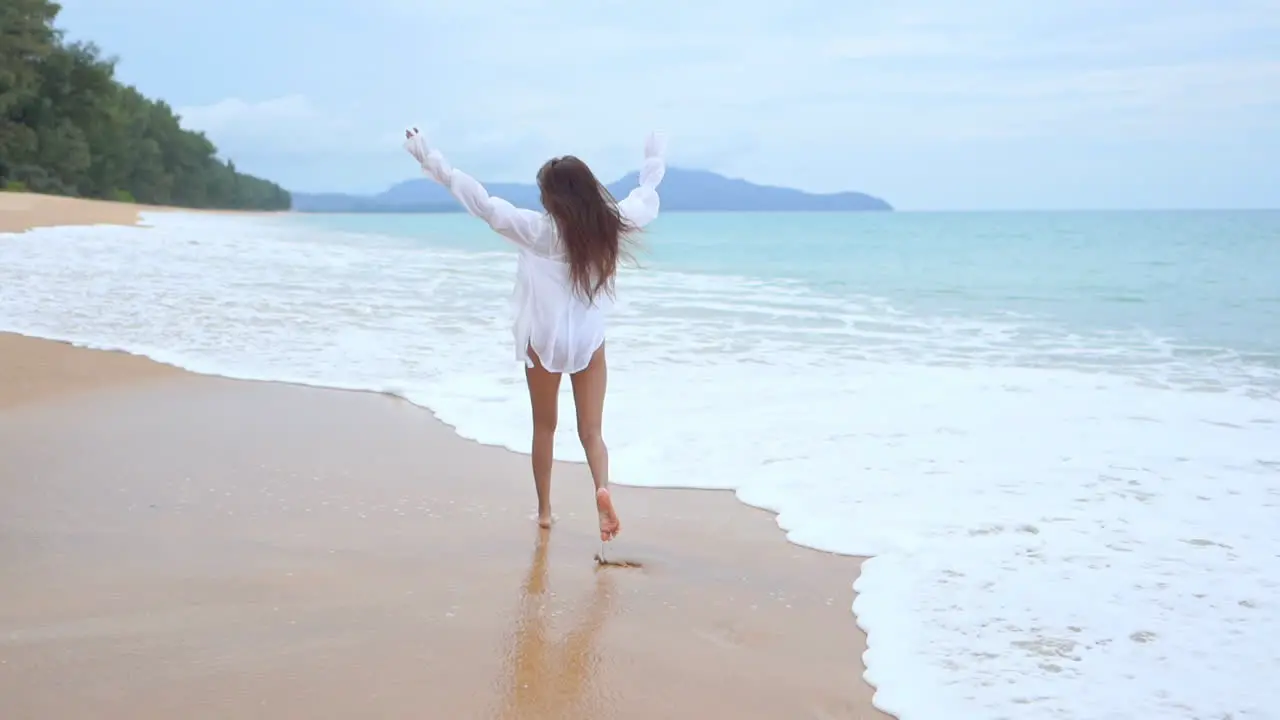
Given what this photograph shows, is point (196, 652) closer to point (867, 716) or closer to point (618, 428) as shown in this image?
point (867, 716)

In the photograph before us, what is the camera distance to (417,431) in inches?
275

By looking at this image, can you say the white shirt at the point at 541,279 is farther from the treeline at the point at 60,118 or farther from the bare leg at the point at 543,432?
the treeline at the point at 60,118

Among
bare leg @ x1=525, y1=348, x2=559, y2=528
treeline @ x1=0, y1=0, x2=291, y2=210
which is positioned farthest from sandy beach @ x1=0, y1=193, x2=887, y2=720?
treeline @ x1=0, y1=0, x2=291, y2=210

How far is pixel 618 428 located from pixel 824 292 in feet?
42.0

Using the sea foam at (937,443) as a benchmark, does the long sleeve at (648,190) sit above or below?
above

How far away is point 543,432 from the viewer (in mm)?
5180

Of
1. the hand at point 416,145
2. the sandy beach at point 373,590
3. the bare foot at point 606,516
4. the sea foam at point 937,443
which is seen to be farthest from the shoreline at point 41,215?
the bare foot at point 606,516

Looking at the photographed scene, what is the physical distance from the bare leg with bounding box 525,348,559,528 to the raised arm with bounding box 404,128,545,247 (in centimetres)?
65

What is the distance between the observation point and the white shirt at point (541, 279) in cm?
472

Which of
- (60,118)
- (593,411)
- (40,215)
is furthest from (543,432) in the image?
(60,118)

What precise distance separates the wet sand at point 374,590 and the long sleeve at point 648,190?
4.66ft

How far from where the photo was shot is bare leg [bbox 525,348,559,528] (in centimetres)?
508

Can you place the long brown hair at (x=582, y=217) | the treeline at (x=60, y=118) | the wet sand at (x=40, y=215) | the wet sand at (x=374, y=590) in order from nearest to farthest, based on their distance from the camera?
1. the wet sand at (x=374, y=590)
2. the long brown hair at (x=582, y=217)
3. the wet sand at (x=40, y=215)
4. the treeline at (x=60, y=118)

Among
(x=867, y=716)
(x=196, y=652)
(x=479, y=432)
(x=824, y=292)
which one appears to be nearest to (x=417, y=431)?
(x=479, y=432)
